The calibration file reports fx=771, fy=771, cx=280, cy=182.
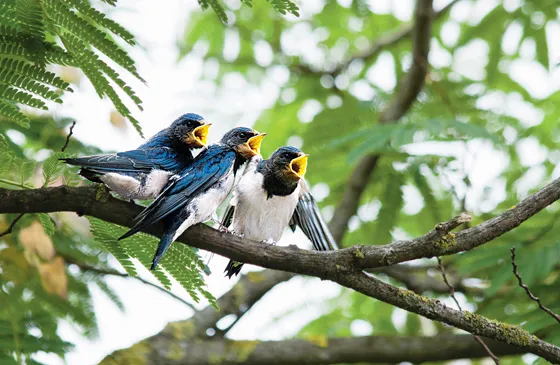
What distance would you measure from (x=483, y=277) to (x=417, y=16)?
287 cm

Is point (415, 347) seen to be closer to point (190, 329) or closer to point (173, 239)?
point (190, 329)

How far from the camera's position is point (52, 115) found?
576cm

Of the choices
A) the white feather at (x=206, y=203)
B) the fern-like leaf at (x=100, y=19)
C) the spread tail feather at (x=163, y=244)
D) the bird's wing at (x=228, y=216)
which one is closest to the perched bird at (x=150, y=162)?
the white feather at (x=206, y=203)

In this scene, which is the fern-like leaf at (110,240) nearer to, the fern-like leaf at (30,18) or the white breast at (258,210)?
the fern-like leaf at (30,18)

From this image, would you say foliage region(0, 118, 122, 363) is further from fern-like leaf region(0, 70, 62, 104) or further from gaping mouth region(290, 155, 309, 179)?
gaping mouth region(290, 155, 309, 179)

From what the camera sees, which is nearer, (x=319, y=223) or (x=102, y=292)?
(x=319, y=223)

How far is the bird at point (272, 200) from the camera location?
459 cm

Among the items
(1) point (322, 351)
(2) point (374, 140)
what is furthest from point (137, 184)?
(1) point (322, 351)

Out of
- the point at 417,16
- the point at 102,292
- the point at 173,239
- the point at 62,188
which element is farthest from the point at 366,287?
the point at 417,16

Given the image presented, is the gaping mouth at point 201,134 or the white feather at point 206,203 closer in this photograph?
the white feather at point 206,203

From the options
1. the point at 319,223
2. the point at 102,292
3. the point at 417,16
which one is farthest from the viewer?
the point at 417,16

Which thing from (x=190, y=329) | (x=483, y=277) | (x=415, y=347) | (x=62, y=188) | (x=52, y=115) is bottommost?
(x=190, y=329)

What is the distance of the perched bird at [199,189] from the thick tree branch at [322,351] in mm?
2301

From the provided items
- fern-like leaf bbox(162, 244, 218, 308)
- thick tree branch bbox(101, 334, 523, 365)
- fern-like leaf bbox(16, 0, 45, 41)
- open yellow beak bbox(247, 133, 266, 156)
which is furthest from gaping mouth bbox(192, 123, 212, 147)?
thick tree branch bbox(101, 334, 523, 365)
